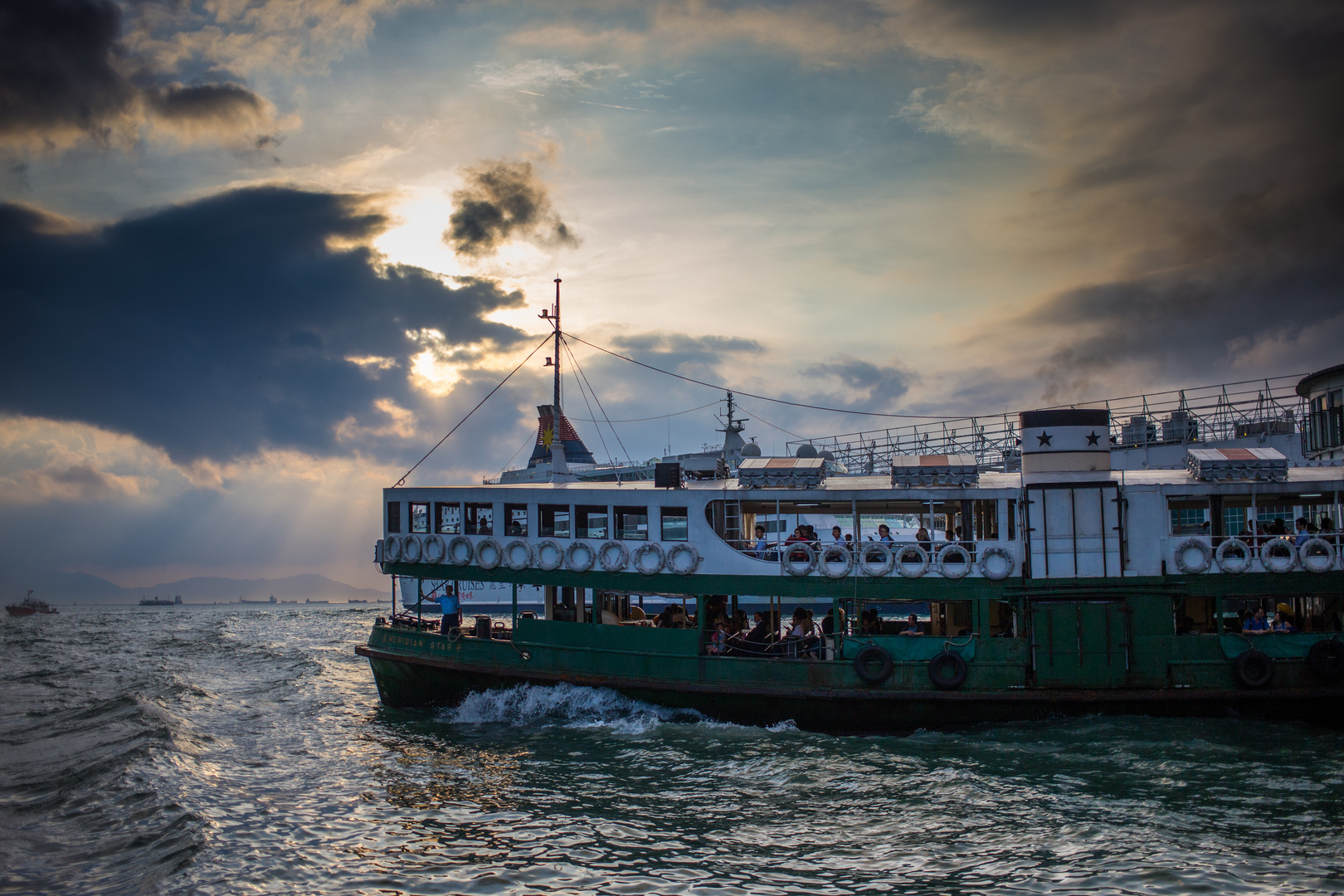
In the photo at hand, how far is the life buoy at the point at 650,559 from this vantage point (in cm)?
1762

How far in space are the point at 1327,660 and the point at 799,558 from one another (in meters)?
9.79

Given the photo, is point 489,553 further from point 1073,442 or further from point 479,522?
point 1073,442

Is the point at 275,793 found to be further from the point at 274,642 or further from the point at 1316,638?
the point at 274,642

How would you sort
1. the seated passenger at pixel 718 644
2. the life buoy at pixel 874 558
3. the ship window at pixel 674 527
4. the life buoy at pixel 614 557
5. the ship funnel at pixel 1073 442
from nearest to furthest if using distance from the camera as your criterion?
the life buoy at pixel 874 558 → the ship funnel at pixel 1073 442 → the seated passenger at pixel 718 644 → the life buoy at pixel 614 557 → the ship window at pixel 674 527

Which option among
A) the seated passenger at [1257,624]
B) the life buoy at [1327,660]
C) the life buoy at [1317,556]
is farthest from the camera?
the seated passenger at [1257,624]

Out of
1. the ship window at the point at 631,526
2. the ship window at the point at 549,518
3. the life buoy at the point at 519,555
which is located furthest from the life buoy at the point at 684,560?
the life buoy at the point at 519,555

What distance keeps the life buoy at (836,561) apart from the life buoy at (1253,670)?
725 cm

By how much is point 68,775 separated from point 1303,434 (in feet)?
106

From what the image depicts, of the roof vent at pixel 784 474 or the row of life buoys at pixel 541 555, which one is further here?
the row of life buoys at pixel 541 555

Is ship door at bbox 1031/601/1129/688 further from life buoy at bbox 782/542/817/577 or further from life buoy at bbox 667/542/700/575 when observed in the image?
life buoy at bbox 667/542/700/575

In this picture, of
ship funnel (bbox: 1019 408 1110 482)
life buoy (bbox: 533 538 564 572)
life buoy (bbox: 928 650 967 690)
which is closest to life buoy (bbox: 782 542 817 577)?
life buoy (bbox: 928 650 967 690)

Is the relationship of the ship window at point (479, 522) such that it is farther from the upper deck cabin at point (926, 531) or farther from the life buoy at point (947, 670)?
the life buoy at point (947, 670)

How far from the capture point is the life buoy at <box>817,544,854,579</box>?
1673 cm

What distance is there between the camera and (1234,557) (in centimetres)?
1588
